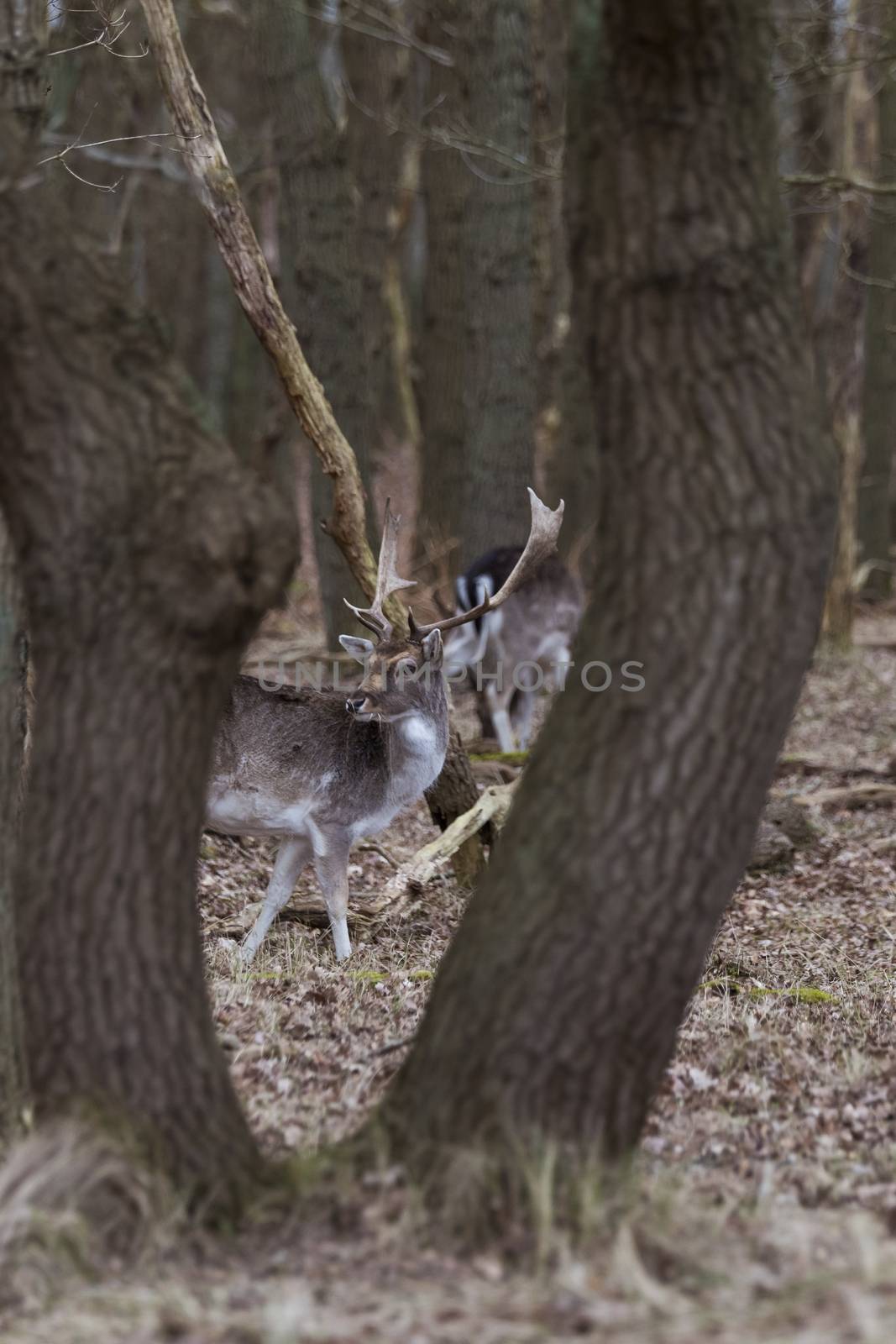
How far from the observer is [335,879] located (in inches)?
293

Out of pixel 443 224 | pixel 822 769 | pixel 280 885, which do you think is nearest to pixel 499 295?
pixel 443 224

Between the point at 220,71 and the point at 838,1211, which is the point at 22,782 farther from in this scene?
the point at 220,71

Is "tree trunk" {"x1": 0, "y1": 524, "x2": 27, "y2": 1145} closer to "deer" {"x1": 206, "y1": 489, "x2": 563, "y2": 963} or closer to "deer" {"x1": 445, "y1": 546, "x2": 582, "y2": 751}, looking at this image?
"deer" {"x1": 206, "y1": 489, "x2": 563, "y2": 963}

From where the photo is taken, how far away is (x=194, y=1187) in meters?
3.86

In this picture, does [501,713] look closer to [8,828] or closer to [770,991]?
[770,991]

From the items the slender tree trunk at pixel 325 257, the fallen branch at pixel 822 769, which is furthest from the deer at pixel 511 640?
the fallen branch at pixel 822 769

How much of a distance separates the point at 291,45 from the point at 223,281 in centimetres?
1278

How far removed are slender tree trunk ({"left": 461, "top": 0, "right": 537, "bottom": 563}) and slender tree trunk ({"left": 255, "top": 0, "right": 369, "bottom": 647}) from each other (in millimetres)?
1486

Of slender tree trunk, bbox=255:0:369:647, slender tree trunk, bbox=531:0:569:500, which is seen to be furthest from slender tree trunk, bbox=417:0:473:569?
slender tree trunk, bbox=255:0:369:647

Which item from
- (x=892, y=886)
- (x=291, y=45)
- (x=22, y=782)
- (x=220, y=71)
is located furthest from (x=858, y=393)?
(x=220, y=71)

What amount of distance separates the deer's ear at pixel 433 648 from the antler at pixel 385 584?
0.66ft

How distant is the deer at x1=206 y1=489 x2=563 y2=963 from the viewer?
7.49 metres

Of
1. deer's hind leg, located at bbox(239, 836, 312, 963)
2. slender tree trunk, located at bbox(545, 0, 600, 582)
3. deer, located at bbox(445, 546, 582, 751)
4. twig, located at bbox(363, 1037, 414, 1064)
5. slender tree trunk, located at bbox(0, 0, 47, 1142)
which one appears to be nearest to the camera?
slender tree trunk, located at bbox(0, 0, 47, 1142)

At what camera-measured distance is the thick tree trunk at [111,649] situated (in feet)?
12.4
